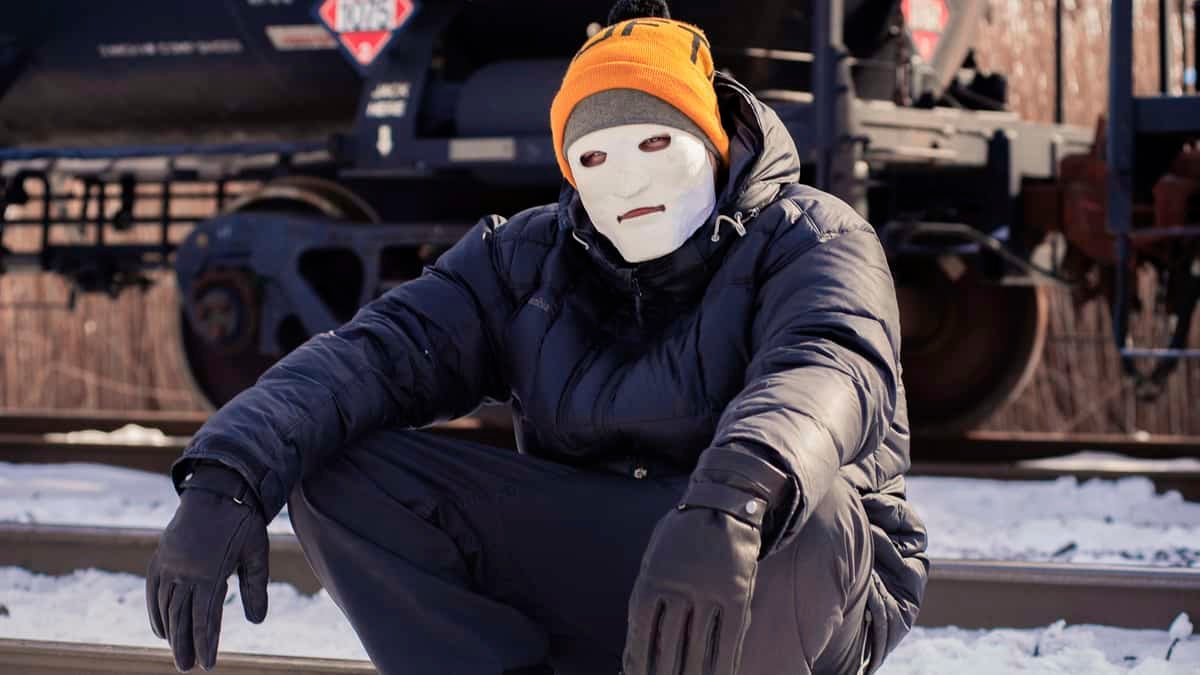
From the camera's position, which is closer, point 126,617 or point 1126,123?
point 126,617

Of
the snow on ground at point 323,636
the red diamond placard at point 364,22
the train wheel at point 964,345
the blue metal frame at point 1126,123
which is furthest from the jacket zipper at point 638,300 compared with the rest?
the train wheel at point 964,345

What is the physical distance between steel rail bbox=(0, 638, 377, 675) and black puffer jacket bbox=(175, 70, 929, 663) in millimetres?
710

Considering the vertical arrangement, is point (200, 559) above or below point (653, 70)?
below

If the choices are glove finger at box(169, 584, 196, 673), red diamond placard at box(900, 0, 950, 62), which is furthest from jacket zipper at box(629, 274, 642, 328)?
red diamond placard at box(900, 0, 950, 62)

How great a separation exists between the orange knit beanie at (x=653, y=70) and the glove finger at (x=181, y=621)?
97 centimetres

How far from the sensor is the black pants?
208 centimetres

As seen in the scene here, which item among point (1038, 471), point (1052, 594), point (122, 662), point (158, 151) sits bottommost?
point (1038, 471)

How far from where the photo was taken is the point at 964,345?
21.5ft

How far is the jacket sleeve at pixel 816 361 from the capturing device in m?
1.66

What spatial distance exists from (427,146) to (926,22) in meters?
2.23

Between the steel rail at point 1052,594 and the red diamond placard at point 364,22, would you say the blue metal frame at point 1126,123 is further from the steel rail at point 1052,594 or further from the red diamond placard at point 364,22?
the red diamond placard at point 364,22

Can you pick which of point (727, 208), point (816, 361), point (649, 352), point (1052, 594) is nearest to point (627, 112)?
point (727, 208)

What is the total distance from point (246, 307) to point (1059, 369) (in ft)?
19.7

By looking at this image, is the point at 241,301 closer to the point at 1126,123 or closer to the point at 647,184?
the point at 1126,123
